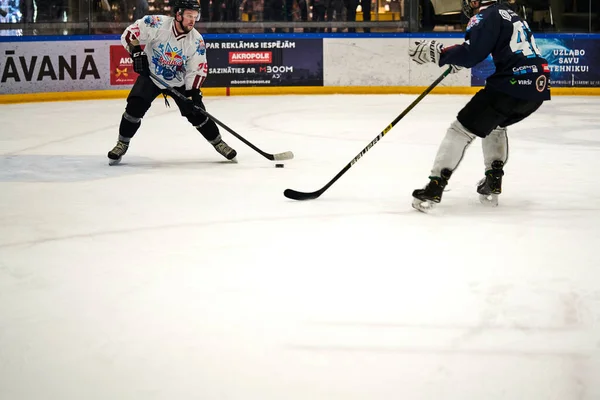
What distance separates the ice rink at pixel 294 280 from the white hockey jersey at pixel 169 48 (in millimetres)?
564

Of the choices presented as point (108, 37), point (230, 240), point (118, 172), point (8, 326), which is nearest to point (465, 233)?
point (230, 240)

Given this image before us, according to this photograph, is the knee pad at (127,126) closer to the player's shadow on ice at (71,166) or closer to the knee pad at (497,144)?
the player's shadow on ice at (71,166)

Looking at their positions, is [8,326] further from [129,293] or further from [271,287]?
[271,287]

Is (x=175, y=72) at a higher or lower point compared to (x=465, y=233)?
higher

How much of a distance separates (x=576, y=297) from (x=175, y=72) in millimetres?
3402

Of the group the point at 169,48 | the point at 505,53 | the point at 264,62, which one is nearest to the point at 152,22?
the point at 169,48

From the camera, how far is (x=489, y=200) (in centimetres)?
461

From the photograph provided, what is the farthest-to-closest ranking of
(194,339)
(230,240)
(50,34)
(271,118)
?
(50,34), (271,118), (230,240), (194,339)

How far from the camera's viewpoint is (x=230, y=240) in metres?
3.86

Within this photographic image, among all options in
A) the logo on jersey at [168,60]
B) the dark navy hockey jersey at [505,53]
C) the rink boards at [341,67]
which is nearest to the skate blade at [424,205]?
the dark navy hockey jersey at [505,53]

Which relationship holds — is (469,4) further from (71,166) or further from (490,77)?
(71,166)

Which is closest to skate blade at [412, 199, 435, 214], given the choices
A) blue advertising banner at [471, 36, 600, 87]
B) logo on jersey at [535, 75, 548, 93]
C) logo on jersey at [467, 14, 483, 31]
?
logo on jersey at [535, 75, 548, 93]

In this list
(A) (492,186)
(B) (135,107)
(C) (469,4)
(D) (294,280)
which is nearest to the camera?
(D) (294,280)

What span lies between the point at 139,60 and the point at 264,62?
4962 mm
